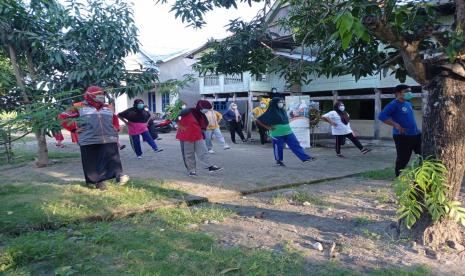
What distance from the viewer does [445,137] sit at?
12.9 feet

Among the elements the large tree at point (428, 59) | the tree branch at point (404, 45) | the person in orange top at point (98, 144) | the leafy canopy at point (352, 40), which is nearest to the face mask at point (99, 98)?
the person in orange top at point (98, 144)

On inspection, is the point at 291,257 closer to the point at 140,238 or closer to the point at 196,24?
the point at 140,238

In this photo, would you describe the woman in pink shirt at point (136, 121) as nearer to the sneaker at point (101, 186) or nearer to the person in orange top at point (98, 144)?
the person in orange top at point (98, 144)

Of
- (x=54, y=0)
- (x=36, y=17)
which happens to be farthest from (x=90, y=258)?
(x=36, y=17)

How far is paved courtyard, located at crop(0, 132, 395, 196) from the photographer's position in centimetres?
712

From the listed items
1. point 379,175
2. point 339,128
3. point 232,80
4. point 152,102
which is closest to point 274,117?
point 379,175

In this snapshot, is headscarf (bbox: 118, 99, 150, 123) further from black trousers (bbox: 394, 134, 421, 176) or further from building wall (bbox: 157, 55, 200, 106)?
building wall (bbox: 157, 55, 200, 106)

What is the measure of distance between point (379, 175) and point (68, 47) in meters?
6.16

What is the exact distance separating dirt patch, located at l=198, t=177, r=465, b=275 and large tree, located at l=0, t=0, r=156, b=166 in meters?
3.60

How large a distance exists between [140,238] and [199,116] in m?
3.98

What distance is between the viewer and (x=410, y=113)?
7145 millimetres

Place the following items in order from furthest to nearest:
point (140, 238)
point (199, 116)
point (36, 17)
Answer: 1. point (36, 17)
2. point (199, 116)
3. point (140, 238)

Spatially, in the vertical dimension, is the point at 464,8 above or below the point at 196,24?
below

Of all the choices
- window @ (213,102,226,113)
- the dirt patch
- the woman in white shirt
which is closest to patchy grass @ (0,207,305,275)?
the dirt patch
